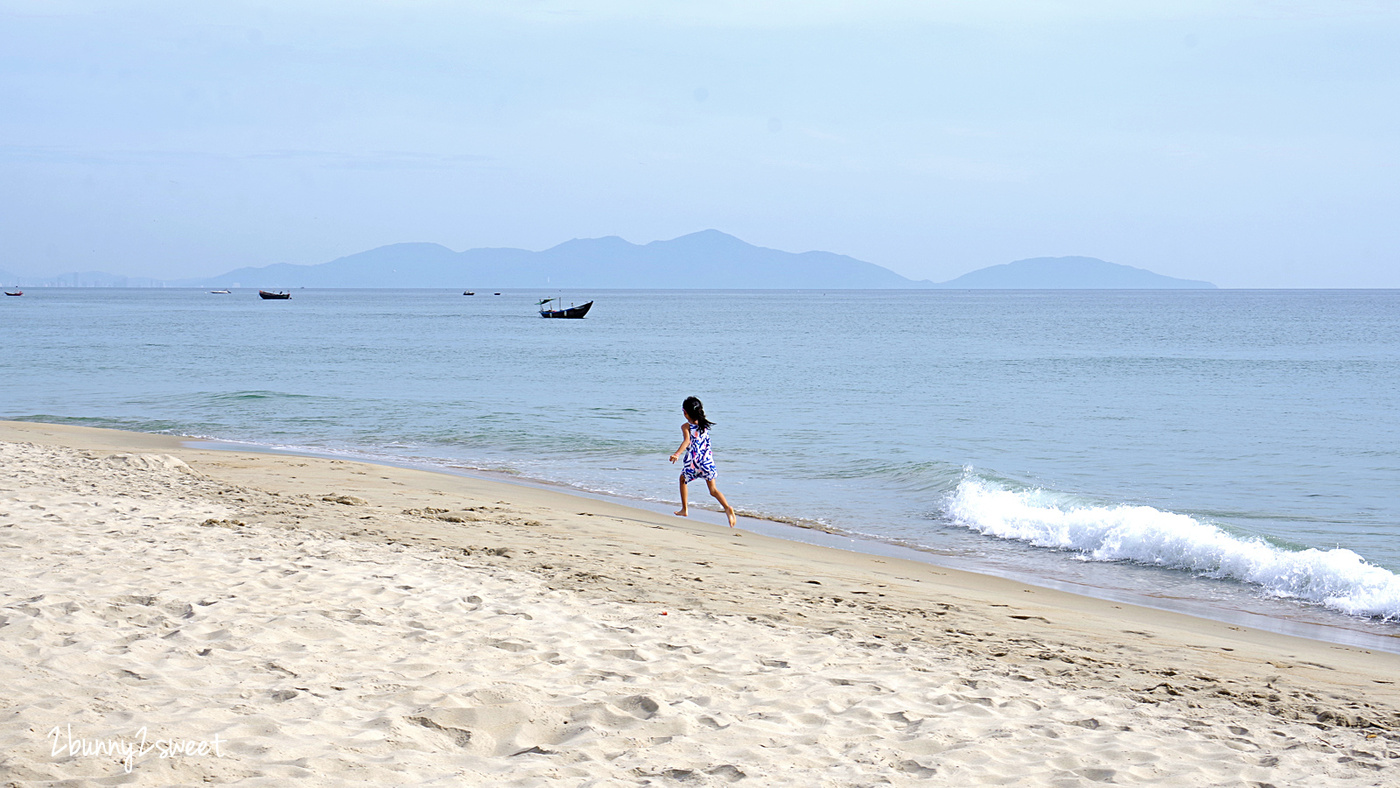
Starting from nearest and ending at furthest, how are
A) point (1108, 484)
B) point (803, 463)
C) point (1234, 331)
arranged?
1. point (1108, 484)
2. point (803, 463)
3. point (1234, 331)

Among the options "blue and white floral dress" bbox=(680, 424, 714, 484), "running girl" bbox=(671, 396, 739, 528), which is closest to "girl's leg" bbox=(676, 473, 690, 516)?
"running girl" bbox=(671, 396, 739, 528)

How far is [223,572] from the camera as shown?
7395mm

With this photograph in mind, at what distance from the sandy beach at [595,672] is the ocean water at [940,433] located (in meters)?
2.46

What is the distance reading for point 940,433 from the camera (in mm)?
23594

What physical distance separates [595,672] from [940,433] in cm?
1903

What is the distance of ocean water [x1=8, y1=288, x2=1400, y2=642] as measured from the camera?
1152 cm

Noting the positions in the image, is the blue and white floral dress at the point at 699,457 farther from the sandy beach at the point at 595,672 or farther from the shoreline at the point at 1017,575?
the sandy beach at the point at 595,672

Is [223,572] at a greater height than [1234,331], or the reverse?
[1234,331]

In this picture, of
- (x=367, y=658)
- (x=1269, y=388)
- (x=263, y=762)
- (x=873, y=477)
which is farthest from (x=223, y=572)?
(x=1269, y=388)

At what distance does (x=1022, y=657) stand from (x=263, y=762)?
4602 mm

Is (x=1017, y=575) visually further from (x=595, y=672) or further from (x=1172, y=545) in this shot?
(x=595, y=672)

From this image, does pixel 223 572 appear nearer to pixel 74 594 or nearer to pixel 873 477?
pixel 74 594

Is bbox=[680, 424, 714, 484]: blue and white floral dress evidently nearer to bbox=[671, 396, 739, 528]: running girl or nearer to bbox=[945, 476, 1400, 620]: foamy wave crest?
bbox=[671, 396, 739, 528]: running girl

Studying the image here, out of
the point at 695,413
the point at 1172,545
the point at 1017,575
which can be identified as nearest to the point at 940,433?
the point at 1172,545
